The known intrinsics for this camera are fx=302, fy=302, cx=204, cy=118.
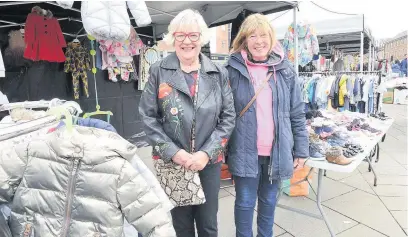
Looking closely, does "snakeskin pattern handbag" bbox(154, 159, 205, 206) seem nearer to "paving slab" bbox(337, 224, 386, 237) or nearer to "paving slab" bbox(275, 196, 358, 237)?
"paving slab" bbox(275, 196, 358, 237)

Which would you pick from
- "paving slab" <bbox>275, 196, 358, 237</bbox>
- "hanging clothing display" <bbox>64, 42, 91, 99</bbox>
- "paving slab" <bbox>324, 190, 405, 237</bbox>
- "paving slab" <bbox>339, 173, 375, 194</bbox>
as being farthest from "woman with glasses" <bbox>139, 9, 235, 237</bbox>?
"hanging clothing display" <bbox>64, 42, 91, 99</bbox>

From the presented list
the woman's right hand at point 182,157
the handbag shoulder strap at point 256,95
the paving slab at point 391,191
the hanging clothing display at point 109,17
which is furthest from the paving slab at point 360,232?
the hanging clothing display at point 109,17

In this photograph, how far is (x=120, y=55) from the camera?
4.75 meters

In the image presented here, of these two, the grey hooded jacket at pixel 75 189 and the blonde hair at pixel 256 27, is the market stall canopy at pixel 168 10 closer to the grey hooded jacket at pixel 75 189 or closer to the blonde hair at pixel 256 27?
the blonde hair at pixel 256 27

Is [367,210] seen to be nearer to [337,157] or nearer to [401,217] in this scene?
[401,217]

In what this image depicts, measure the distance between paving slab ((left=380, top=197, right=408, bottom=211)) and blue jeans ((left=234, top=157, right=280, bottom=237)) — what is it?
2.04 m

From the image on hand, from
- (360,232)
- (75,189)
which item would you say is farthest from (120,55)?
(360,232)

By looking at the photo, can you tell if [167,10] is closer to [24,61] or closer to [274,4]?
[274,4]

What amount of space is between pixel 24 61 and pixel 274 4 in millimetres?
3315

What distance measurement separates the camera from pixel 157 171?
182 cm

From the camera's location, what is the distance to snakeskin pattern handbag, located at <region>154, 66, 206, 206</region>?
1763 millimetres

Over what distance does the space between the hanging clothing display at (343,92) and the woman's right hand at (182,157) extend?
184 inches

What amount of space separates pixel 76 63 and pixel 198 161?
12.1 feet

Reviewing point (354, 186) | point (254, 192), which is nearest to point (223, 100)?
point (254, 192)
